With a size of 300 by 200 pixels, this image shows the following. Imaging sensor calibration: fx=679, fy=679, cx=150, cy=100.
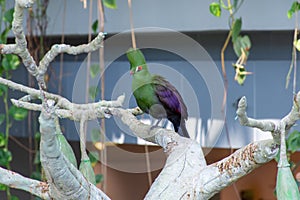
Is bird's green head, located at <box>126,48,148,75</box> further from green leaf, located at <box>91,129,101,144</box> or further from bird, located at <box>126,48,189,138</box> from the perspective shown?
green leaf, located at <box>91,129,101,144</box>

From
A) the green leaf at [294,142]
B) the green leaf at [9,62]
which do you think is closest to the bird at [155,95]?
the green leaf at [294,142]

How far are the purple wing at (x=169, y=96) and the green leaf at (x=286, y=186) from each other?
1.01 ft

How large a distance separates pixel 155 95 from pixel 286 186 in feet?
1.31

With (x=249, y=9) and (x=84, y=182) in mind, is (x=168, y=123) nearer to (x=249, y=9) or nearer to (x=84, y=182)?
(x=84, y=182)

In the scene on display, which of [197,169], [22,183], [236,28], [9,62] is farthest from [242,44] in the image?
[22,183]

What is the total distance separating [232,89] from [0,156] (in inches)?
29.4

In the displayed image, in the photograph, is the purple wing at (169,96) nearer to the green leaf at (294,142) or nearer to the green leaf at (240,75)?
the green leaf at (294,142)

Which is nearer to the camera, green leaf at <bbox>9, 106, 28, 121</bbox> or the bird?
the bird

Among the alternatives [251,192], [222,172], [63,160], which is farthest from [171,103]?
[251,192]

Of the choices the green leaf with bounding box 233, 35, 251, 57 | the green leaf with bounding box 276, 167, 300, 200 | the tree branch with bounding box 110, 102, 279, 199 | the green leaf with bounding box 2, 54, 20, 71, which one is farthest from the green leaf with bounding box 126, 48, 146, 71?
the green leaf with bounding box 2, 54, 20, 71

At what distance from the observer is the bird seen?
3.35ft

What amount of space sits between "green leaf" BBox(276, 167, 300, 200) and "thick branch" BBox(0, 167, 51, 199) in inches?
10.8

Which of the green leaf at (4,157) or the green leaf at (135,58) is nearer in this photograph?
the green leaf at (135,58)

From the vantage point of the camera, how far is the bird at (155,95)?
1022 mm
